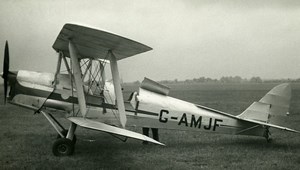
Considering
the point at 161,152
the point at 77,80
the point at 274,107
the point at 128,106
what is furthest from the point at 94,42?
the point at 274,107

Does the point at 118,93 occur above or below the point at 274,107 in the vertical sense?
below

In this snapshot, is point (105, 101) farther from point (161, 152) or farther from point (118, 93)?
point (161, 152)

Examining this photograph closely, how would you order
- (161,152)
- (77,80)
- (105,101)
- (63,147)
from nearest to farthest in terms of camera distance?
1. (77,80)
2. (63,147)
3. (161,152)
4. (105,101)

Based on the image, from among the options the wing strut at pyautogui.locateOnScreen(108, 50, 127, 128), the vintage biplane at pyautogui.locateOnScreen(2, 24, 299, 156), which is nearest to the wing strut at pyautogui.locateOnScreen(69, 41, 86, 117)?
the vintage biplane at pyautogui.locateOnScreen(2, 24, 299, 156)

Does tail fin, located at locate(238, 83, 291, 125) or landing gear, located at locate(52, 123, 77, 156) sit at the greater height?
tail fin, located at locate(238, 83, 291, 125)

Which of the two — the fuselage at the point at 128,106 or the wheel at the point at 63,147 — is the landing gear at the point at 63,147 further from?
the fuselage at the point at 128,106

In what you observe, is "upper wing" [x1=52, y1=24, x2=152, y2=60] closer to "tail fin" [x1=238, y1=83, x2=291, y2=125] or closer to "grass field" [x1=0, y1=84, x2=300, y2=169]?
"grass field" [x1=0, y1=84, x2=300, y2=169]

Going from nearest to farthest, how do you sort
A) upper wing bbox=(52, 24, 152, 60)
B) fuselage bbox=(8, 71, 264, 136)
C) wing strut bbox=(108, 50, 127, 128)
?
upper wing bbox=(52, 24, 152, 60)
wing strut bbox=(108, 50, 127, 128)
fuselage bbox=(8, 71, 264, 136)

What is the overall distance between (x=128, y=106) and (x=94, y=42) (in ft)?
6.81

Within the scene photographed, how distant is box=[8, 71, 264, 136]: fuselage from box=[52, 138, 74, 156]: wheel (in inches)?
29.5

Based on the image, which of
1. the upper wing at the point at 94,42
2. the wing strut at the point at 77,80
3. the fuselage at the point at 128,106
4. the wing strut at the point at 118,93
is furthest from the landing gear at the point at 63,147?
the upper wing at the point at 94,42

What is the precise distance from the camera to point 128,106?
750 centimetres

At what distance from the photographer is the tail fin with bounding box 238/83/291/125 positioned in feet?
25.6

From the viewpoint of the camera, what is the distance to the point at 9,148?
7.28m
